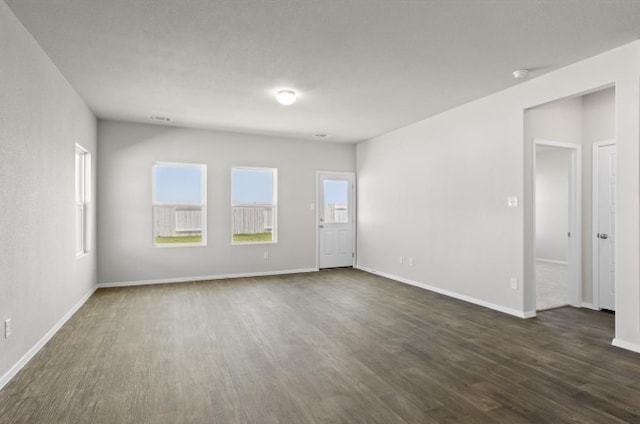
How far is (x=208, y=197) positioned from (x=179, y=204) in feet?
1.67

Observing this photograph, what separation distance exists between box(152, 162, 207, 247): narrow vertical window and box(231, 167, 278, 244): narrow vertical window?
586 millimetres

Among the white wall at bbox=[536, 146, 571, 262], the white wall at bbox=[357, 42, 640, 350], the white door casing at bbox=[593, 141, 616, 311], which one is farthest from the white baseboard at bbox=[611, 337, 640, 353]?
the white wall at bbox=[536, 146, 571, 262]

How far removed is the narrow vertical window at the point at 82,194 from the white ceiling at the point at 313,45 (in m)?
0.86

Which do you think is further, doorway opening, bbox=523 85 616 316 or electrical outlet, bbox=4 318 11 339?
doorway opening, bbox=523 85 616 316

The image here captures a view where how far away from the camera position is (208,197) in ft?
21.1

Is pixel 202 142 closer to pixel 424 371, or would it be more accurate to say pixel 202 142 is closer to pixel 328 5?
pixel 328 5

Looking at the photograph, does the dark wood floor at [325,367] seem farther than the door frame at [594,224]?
No

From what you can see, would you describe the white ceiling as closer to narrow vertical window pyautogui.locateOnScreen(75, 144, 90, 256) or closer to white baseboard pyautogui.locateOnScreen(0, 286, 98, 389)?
narrow vertical window pyautogui.locateOnScreen(75, 144, 90, 256)

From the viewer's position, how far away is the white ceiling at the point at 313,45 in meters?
2.59

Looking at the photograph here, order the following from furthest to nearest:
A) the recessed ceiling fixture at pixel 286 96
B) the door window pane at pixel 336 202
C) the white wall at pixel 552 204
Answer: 1. the white wall at pixel 552 204
2. the door window pane at pixel 336 202
3. the recessed ceiling fixture at pixel 286 96

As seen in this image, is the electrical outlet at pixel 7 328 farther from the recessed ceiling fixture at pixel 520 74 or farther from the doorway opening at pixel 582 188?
the recessed ceiling fixture at pixel 520 74

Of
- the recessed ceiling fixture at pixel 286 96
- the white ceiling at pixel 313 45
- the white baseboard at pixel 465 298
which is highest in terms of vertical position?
the white ceiling at pixel 313 45

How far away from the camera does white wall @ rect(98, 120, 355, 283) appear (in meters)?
5.77

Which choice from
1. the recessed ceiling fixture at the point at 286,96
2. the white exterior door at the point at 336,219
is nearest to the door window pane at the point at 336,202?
the white exterior door at the point at 336,219
